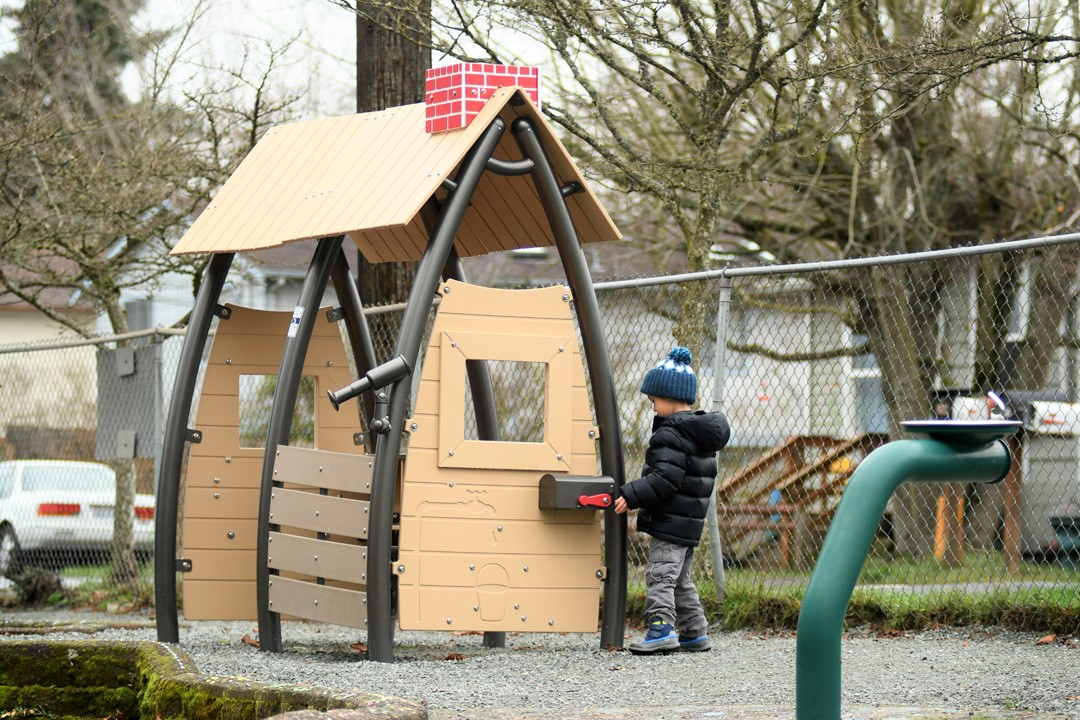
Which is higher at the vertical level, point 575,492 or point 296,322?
point 296,322

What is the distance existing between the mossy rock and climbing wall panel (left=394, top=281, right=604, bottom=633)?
1.43 metres

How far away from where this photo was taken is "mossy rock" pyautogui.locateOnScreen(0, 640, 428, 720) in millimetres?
4320

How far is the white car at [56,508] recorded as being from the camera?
1114 centimetres

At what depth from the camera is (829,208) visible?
14.2 metres

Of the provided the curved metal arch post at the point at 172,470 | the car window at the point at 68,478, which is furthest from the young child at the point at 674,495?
the car window at the point at 68,478

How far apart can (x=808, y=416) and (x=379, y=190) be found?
3.96 meters

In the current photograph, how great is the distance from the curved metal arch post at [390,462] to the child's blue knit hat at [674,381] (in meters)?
1.20

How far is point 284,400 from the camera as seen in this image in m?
6.58

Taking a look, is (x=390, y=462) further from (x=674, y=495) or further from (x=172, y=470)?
(x=172, y=470)

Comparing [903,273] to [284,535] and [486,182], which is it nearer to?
[486,182]

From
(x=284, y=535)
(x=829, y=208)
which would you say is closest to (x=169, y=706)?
(x=284, y=535)

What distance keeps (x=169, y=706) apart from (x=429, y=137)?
3071 mm

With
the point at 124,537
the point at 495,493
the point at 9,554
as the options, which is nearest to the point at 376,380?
the point at 495,493

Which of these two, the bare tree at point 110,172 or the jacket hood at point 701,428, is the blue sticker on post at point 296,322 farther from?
the bare tree at point 110,172
